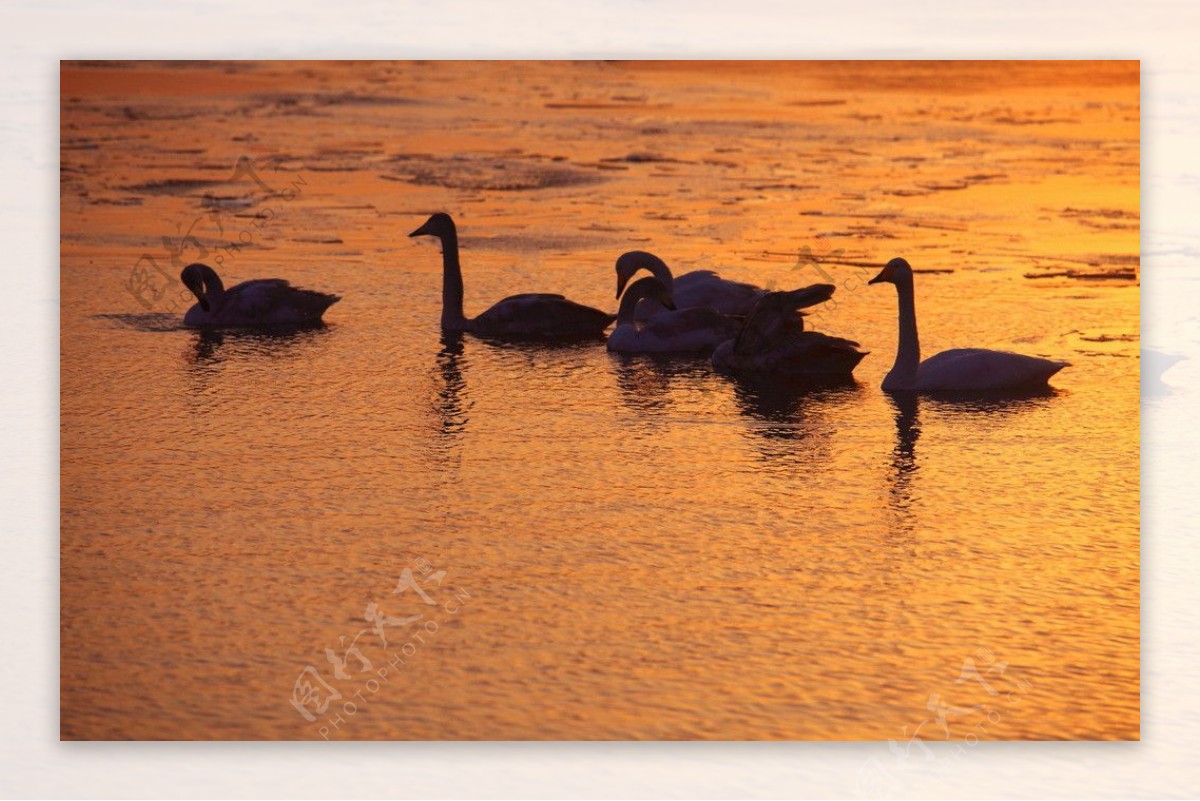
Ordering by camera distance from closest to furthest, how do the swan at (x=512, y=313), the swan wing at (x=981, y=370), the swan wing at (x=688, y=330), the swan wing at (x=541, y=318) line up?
1. the swan wing at (x=981, y=370)
2. the swan at (x=512, y=313)
3. the swan wing at (x=541, y=318)
4. the swan wing at (x=688, y=330)

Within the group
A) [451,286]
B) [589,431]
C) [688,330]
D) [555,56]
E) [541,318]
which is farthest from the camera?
[688,330]

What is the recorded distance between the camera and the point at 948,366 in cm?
576

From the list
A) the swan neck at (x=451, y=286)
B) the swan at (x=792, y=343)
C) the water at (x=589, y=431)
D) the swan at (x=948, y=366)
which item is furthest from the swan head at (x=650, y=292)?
the swan at (x=948, y=366)

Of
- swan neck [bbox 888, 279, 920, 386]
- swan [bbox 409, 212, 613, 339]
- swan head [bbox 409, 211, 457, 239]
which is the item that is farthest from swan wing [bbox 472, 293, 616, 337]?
swan neck [bbox 888, 279, 920, 386]

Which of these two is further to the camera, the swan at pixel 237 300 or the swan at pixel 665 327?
the swan at pixel 665 327

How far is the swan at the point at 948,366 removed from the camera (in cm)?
561

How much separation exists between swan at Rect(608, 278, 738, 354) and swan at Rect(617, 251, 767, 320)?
1.8 inches

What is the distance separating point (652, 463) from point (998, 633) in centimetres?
112

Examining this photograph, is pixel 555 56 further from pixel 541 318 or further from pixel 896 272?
pixel 896 272

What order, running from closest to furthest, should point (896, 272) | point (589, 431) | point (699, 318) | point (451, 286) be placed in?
1. point (896, 272)
2. point (589, 431)
3. point (451, 286)
4. point (699, 318)

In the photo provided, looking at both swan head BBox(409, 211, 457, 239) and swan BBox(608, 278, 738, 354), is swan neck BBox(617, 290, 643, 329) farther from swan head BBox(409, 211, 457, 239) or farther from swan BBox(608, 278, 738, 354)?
swan head BBox(409, 211, 457, 239)

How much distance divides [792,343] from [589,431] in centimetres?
72

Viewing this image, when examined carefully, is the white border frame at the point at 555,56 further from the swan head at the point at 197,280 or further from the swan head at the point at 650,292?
→ the swan head at the point at 650,292

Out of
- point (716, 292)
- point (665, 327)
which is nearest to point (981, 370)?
point (716, 292)
